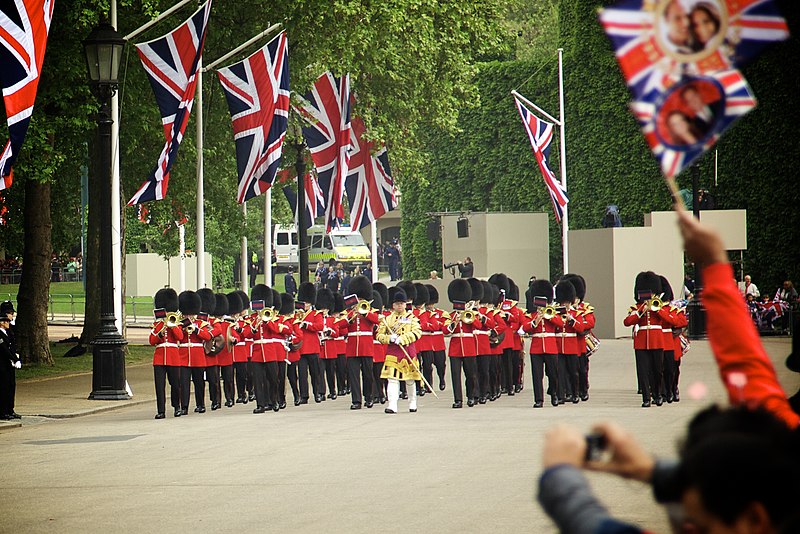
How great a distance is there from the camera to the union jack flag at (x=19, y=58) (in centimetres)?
1753

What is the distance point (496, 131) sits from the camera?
163 feet

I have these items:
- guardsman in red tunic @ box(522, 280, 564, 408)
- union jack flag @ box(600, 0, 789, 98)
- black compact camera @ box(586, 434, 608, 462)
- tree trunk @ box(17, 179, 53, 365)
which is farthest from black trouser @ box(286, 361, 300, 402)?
black compact camera @ box(586, 434, 608, 462)

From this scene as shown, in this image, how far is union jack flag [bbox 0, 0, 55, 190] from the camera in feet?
57.5

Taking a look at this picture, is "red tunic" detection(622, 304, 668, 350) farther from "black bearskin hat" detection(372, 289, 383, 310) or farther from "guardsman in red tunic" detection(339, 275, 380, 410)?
"black bearskin hat" detection(372, 289, 383, 310)

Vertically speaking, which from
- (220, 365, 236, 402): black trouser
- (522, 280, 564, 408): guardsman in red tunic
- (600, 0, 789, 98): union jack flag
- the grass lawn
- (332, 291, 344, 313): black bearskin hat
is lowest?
the grass lawn

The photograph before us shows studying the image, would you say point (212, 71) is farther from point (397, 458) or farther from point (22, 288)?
point (397, 458)

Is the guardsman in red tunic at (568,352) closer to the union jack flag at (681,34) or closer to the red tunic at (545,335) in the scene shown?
the red tunic at (545,335)

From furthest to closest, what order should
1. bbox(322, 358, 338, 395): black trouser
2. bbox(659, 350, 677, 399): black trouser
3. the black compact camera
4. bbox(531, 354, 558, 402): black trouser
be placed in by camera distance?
bbox(322, 358, 338, 395): black trouser, bbox(531, 354, 558, 402): black trouser, bbox(659, 350, 677, 399): black trouser, the black compact camera

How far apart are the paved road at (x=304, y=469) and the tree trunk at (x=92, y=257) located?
1075 centimetres

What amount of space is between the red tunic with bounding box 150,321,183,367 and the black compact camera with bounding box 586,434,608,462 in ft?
52.6

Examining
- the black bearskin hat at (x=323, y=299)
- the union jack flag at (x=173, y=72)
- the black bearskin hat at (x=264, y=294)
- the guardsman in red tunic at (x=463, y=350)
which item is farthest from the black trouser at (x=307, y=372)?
the union jack flag at (x=173, y=72)

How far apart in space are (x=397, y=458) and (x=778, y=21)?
984cm

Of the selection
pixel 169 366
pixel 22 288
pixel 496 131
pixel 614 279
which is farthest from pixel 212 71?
pixel 496 131

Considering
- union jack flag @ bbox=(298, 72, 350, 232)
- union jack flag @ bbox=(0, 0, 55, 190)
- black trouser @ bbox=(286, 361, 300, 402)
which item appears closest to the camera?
union jack flag @ bbox=(0, 0, 55, 190)
